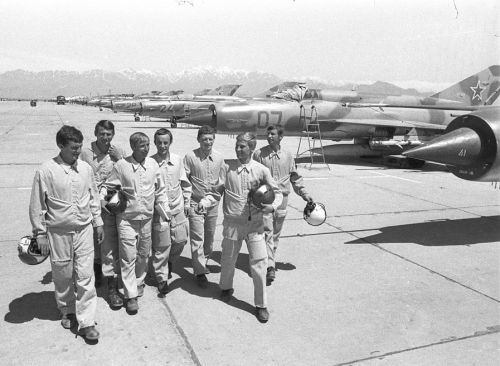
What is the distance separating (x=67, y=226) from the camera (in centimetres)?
382

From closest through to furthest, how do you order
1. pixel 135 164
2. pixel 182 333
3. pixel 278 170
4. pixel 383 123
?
pixel 182 333 → pixel 135 164 → pixel 278 170 → pixel 383 123

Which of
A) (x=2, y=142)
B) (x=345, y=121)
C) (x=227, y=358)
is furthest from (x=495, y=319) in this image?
(x=2, y=142)

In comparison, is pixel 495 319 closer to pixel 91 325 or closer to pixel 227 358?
pixel 227 358

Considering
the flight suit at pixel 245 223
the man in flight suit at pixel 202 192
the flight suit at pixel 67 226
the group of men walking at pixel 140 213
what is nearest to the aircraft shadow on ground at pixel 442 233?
the group of men walking at pixel 140 213

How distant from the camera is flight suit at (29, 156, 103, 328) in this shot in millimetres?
3779

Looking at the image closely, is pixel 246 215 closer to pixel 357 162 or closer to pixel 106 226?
pixel 106 226

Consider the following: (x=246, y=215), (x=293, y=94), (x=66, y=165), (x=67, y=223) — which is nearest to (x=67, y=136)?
(x=66, y=165)

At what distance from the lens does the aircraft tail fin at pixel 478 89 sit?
20.0 meters

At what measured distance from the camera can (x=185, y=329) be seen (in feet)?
13.4

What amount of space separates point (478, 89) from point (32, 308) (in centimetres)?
2182

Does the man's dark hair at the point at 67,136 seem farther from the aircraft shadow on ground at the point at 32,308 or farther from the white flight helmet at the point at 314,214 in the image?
the white flight helmet at the point at 314,214

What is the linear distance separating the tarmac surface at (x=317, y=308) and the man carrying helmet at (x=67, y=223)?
366 millimetres

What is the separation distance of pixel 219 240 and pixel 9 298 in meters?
3.17

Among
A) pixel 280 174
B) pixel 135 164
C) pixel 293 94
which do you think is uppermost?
pixel 293 94
